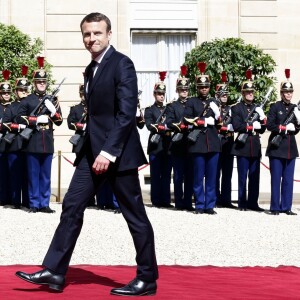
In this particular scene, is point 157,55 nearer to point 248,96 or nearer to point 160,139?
point 160,139

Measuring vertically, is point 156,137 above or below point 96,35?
below

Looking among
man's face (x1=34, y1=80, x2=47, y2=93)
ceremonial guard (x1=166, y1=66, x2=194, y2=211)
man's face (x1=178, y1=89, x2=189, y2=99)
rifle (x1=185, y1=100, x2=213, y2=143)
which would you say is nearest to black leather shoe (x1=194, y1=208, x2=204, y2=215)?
ceremonial guard (x1=166, y1=66, x2=194, y2=211)

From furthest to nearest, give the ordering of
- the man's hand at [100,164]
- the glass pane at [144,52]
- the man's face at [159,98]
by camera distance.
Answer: the glass pane at [144,52] < the man's face at [159,98] < the man's hand at [100,164]

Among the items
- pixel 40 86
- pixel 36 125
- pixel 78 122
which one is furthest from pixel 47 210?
pixel 40 86

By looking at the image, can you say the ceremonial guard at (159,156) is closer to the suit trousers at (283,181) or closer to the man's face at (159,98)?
the man's face at (159,98)

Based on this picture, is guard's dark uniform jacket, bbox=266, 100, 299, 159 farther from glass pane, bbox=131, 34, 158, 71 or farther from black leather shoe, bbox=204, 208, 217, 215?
glass pane, bbox=131, 34, 158, 71

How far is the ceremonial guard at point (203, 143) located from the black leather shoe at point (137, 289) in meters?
7.47

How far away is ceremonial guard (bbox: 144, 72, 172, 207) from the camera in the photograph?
52.3 feet

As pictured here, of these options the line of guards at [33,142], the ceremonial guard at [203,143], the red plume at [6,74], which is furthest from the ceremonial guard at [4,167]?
the ceremonial guard at [203,143]

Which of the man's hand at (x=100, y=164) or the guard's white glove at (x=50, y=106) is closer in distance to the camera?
the man's hand at (x=100, y=164)

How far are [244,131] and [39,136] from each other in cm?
278

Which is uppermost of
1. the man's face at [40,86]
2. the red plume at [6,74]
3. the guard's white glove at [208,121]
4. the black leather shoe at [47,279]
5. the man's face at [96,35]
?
the man's face at [96,35]

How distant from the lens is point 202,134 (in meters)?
14.9

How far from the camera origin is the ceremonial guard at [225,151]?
15645mm
